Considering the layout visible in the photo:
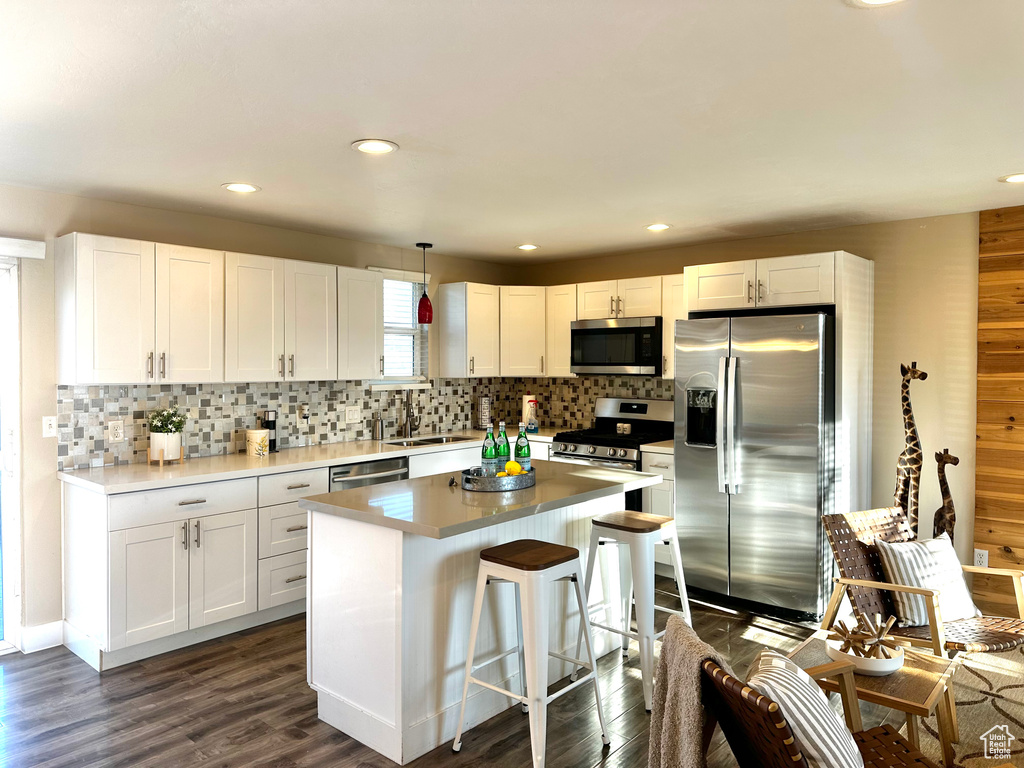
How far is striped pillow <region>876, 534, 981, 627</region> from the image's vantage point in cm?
305

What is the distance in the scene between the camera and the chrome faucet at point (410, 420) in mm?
5535

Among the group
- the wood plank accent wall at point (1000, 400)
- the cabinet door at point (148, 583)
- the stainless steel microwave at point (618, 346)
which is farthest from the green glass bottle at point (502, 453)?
the wood plank accent wall at point (1000, 400)

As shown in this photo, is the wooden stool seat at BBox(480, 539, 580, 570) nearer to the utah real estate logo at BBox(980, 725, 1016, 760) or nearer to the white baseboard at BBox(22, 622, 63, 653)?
the utah real estate logo at BBox(980, 725, 1016, 760)

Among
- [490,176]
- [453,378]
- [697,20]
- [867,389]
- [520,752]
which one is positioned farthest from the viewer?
[453,378]

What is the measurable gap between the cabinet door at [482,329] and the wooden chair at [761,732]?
3.88 meters

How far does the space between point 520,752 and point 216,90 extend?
2572 millimetres

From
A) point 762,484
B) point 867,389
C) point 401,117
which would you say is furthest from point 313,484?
point 867,389

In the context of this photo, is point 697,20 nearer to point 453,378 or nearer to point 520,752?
point 520,752

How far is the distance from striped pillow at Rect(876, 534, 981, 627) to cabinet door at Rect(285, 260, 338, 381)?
11.1 feet

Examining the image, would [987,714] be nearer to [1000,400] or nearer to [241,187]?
[1000,400]

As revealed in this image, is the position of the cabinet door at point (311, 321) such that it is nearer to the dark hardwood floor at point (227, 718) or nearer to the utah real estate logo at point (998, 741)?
the dark hardwood floor at point (227, 718)

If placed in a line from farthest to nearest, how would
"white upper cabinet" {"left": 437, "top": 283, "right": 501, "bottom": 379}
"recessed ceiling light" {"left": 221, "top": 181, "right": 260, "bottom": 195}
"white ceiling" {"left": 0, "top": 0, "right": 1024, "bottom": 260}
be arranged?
"white upper cabinet" {"left": 437, "top": 283, "right": 501, "bottom": 379}, "recessed ceiling light" {"left": 221, "top": 181, "right": 260, "bottom": 195}, "white ceiling" {"left": 0, "top": 0, "right": 1024, "bottom": 260}

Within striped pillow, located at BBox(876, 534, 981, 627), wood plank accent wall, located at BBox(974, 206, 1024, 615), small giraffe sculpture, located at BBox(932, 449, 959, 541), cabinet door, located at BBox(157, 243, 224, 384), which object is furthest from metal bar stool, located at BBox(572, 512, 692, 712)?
cabinet door, located at BBox(157, 243, 224, 384)

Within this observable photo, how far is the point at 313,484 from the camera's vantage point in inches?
165
